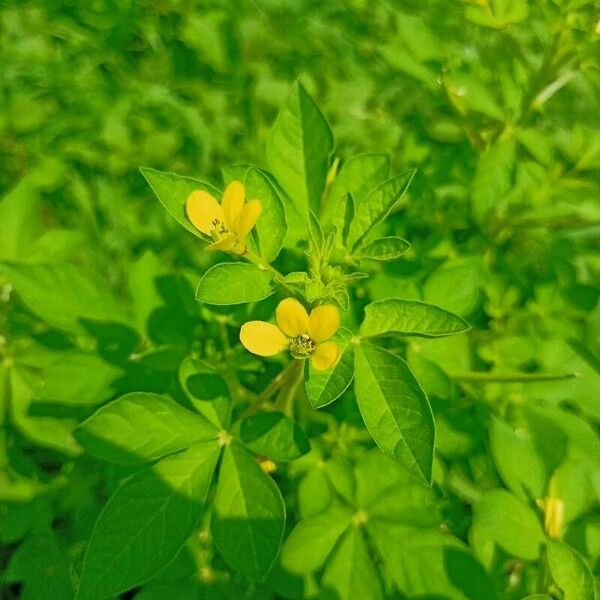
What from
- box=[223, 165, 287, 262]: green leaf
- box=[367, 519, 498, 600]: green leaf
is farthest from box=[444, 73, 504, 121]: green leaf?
box=[367, 519, 498, 600]: green leaf

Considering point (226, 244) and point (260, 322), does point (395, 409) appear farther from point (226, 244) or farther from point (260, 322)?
point (226, 244)

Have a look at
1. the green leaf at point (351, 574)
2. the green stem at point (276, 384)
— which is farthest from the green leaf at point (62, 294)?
the green leaf at point (351, 574)

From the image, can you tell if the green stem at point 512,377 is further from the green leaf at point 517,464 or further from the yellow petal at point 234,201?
the yellow petal at point 234,201

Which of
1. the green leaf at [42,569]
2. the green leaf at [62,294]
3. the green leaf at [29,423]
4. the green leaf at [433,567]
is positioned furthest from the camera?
the green leaf at [42,569]

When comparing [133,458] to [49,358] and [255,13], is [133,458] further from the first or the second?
[255,13]

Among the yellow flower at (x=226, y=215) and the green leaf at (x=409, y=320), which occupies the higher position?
the yellow flower at (x=226, y=215)

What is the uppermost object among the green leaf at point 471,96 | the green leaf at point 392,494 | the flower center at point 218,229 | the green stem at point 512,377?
the green leaf at point 471,96
